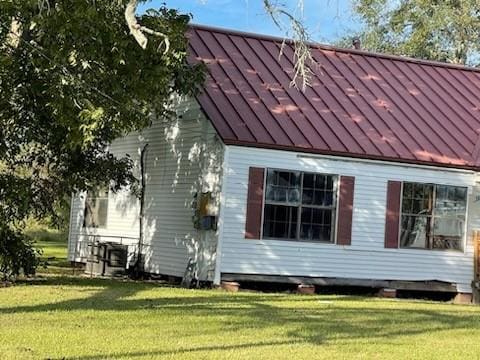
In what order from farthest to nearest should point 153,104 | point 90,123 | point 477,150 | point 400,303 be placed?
point 477,150 → point 400,303 → point 153,104 → point 90,123

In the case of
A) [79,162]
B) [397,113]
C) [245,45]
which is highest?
[245,45]

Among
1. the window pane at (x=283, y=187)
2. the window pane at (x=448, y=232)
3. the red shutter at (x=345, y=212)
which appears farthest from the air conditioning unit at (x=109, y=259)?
the window pane at (x=448, y=232)

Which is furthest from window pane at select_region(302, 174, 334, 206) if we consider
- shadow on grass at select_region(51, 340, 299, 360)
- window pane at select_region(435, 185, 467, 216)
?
shadow on grass at select_region(51, 340, 299, 360)

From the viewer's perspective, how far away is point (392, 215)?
19219mm

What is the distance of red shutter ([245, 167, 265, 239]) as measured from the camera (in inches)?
703

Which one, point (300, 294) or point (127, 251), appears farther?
point (127, 251)

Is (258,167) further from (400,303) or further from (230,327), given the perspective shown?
(230,327)

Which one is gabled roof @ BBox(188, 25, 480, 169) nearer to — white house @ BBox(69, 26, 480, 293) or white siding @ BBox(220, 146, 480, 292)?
white house @ BBox(69, 26, 480, 293)

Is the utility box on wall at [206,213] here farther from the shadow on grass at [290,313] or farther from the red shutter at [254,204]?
the shadow on grass at [290,313]

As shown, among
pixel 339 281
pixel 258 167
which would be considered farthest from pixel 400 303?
pixel 258 167

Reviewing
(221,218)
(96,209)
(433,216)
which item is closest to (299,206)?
(221,218)

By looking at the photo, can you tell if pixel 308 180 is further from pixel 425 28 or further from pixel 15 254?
pixel 425 28

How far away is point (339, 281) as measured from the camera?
61.8 ft

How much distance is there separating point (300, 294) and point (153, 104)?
5.48 meters
